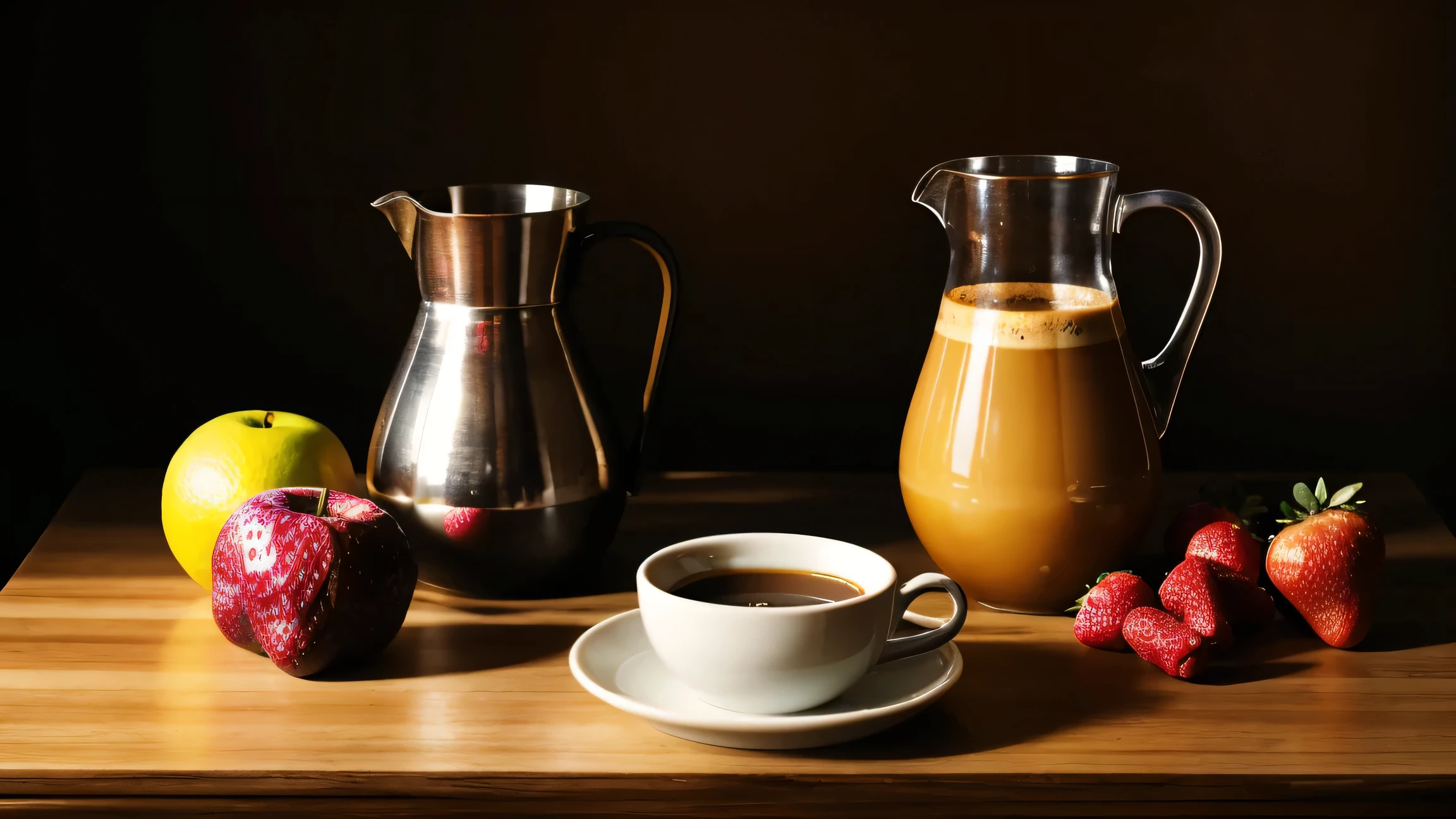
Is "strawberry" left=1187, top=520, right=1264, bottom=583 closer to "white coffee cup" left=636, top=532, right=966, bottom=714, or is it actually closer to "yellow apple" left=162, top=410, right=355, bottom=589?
"white coffee cup" left=636, top=532, right=966, bottom=714

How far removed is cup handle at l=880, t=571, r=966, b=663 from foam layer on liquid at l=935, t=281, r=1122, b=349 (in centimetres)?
18

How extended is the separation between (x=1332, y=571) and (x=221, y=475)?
74 cm

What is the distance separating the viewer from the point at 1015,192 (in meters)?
0.84

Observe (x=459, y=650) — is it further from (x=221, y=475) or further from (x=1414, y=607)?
(x=1414, y=607)

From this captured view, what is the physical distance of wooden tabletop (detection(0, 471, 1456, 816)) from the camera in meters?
0.65

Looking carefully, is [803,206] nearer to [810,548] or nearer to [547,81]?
[547,81]

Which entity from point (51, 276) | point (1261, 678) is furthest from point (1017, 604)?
point (51, 276)

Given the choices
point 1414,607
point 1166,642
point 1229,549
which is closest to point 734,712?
point 1166,642

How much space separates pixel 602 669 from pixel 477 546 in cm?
17

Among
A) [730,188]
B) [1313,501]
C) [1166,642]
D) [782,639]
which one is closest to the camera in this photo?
[782,639]

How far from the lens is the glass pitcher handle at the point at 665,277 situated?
0.91m

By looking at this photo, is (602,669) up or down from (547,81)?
down

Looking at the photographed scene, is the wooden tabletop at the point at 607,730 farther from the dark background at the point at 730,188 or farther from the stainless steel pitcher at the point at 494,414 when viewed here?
the dark background at the point at 730,188

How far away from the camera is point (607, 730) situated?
700mm
